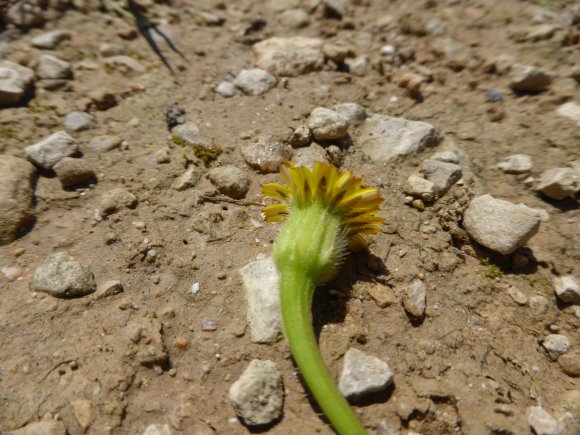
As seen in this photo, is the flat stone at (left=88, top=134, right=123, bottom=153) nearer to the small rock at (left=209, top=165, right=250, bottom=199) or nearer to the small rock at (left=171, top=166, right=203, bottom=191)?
the small rock at (left=171, top=166, right=203, bottom=191)

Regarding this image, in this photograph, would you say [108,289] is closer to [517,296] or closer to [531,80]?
[517,296]

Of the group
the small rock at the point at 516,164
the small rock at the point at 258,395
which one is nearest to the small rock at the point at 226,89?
the small rock at the point at 516,164

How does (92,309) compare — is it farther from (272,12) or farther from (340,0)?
(340,0)

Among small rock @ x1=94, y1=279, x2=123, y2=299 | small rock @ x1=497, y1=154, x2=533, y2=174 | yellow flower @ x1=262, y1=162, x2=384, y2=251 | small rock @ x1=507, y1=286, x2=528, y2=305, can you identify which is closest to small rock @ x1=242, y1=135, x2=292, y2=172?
yellow flower @ x1=262, y1=162, x2=384, y2=251

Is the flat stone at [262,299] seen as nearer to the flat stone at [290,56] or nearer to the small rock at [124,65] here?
the flat stone at [290,56]

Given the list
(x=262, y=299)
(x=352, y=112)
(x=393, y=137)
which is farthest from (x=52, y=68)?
(x=393, y=137)
